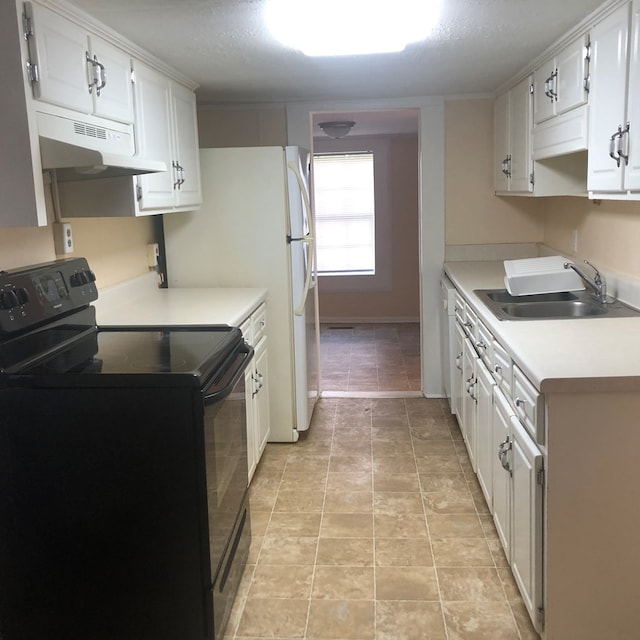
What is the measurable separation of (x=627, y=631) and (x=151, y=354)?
1.67 meters

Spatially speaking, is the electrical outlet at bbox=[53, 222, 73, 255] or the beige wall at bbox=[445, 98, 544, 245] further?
the beige wall at bbox=[445, 98, 544, 245]

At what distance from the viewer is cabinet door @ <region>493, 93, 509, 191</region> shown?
4.09 m

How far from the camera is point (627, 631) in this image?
200cm

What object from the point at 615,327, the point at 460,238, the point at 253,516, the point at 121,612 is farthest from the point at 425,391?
the point at 121,612

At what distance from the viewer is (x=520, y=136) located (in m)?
3.73

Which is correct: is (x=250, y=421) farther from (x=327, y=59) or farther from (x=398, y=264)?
(x=398, y=264)

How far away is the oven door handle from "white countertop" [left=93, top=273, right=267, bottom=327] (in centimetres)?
38

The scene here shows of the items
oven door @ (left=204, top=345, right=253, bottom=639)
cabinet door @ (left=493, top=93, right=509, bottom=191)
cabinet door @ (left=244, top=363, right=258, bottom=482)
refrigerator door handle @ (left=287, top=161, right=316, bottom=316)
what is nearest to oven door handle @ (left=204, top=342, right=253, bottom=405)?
oven door @ (left=204, top=345, right=253, bottom=639)

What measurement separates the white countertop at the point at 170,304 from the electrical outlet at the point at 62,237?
338mm

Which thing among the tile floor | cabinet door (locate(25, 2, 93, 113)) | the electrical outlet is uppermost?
cabinet door (locate(25, 2, 93, 113))

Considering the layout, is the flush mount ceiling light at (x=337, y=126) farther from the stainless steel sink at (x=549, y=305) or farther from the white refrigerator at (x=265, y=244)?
the stainless steel sink at (x=549, y=305)

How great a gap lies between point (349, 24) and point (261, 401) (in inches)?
74.7

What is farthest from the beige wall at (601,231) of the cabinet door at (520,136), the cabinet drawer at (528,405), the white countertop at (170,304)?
the white countertop at (170,304)

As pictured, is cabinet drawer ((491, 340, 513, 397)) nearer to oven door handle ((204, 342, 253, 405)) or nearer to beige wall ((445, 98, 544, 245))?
oven door handle ((204, 342, 253, 405))
